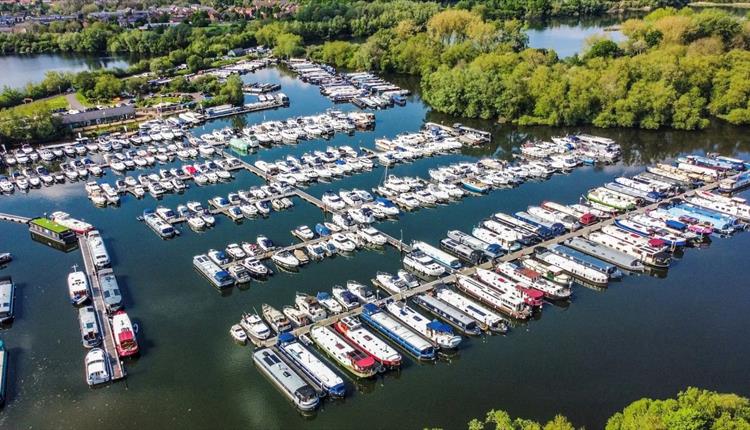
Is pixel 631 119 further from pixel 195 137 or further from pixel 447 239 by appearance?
pixel 195 137

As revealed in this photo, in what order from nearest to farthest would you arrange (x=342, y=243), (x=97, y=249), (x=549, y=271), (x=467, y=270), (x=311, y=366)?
(x=311, y=366), (x=549, y=271), (x=467, y=270), (x=97, y=249), (x=342, y=243)

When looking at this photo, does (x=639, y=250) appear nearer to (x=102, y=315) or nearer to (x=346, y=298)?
(x=346, y=298)

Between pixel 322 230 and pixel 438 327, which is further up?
pixel 322 230

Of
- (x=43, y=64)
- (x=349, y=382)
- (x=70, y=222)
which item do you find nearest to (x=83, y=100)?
(x=70, y=222)

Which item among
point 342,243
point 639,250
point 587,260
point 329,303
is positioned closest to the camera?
point 329,303

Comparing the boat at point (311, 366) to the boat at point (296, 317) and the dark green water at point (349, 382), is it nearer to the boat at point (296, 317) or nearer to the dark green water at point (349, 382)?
the dark green water at point (349, 382)

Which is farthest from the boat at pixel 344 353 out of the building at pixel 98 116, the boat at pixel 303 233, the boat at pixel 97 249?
the building at pixel 98 116

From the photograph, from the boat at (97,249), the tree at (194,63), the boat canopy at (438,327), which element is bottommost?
the boat canopy at (438,327)

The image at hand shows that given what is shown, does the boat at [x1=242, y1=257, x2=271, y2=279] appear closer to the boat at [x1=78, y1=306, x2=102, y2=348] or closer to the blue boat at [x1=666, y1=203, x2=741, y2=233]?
the boat at [x1=78, y1=306, x2=102, y2=348]
